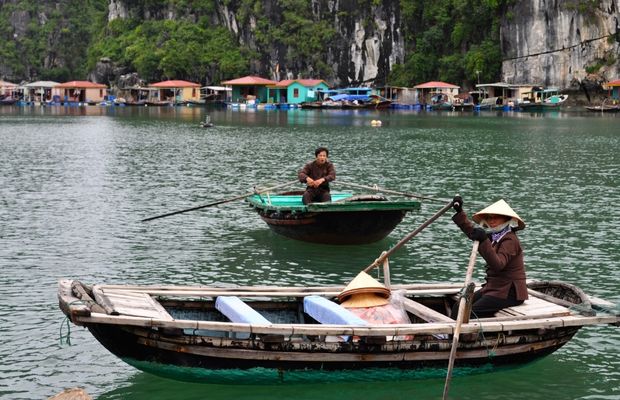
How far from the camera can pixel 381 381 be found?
1014 cm

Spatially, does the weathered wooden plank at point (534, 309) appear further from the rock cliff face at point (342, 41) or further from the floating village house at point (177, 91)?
the floating village house at point (177, 91)

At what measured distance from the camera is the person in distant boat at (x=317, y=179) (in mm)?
17859

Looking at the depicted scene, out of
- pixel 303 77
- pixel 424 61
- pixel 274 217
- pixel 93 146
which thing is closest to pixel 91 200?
pixel 274 217

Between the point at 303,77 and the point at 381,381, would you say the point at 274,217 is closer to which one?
the point at 381,381

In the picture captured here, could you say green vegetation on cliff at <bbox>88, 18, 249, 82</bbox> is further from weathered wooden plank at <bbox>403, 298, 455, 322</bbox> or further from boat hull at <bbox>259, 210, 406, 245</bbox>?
weathered wooden plank at <bbox>403, 298, 455, 322</bbox>

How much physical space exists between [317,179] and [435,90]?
8227 cm

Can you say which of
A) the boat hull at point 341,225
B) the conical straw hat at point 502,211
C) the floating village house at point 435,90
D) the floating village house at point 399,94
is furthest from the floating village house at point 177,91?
the conical straw hat at point 502,211

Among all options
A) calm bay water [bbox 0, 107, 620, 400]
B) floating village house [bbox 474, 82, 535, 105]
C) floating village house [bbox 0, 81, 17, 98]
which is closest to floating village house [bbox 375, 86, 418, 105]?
floating village house [bbox 474, 82, 535, 105]

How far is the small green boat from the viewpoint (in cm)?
1720

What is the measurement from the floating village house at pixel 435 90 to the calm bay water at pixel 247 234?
47593 mm

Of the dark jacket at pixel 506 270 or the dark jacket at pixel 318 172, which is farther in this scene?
the dark jacket at pixel 318 172

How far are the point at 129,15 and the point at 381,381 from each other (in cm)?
12574

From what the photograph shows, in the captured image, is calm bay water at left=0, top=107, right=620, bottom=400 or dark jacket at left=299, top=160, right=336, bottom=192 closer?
calm bay water at left=0, top=107, right=620, bottom=400

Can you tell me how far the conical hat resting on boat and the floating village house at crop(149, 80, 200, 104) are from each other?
4079 inches
